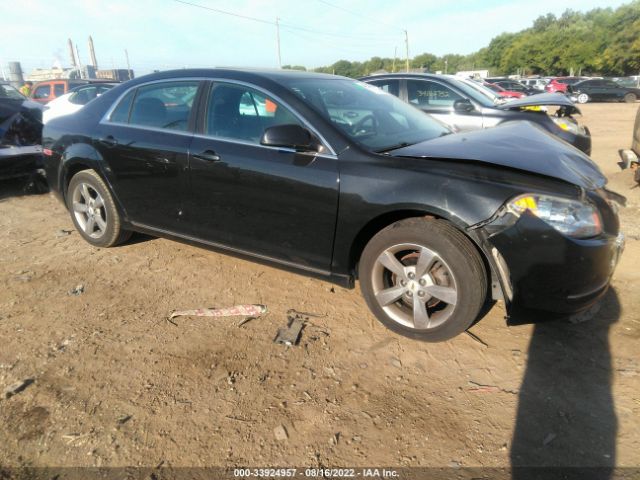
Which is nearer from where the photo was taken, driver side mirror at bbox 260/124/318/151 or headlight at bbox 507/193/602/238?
headlight at bbox 507/193/602/238

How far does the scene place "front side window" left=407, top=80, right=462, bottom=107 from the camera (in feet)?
22.9

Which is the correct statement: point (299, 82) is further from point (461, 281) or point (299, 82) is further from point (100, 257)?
point (100, 257)

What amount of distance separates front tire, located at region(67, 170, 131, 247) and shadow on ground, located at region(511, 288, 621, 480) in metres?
3.57

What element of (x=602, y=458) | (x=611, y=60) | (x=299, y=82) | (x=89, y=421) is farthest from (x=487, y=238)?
(x=611, y=60)

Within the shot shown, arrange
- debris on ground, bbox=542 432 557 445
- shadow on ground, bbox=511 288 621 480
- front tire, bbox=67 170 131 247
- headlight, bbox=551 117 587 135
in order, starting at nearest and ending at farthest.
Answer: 1. shadow on ground, bbox=511 288 621 480
2. debris on ground, bbox=542 432 557 445
3. front tire, bbox=67 170 131 247
4. headlight, bbox=551 117 587 135

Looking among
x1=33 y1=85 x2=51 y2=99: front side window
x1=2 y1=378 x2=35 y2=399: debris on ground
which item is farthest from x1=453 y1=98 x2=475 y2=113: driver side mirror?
x1=33 y1=85 x2=51 y2=99: front side window

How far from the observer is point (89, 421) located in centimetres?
225

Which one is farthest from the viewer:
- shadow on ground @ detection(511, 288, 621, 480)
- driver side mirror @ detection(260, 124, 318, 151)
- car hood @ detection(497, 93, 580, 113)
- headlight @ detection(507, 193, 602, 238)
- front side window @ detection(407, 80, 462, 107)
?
front side window @ detection(407, 80, 462, 107)

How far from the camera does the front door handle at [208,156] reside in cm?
329

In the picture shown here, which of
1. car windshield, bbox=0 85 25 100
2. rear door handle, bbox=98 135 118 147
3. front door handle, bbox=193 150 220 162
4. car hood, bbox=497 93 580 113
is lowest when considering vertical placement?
front door handle, bbox=193 150 220 162

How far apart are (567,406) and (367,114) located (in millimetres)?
2326

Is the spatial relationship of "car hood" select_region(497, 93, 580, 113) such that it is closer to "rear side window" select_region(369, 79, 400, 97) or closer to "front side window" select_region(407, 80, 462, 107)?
"front side window" select_region(407, 80, 462, 107)

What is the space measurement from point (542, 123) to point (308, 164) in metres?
4.58

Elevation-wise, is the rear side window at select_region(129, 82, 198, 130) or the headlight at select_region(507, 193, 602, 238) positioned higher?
the rear side window at select_region(129, 82, 198, 130)
